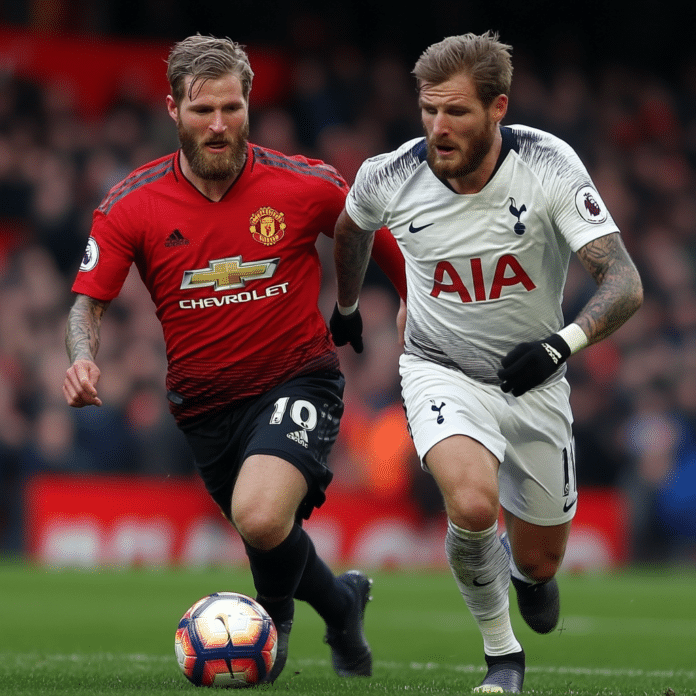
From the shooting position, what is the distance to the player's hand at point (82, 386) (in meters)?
5.40

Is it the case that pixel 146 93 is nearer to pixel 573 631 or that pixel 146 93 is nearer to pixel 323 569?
pixel 573 631

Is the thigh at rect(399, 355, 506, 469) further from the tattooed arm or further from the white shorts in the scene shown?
the tattooed arm

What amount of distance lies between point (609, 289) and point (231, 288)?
5.70 ft

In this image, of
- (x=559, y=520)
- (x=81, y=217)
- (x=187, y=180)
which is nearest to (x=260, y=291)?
(x=187, y=180)

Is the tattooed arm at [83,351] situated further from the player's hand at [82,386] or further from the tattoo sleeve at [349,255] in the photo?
the tattoo sleeve at [349,255]

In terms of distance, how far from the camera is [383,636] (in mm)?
8836

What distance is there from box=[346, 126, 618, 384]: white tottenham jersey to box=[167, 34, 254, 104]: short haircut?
0.71 meters

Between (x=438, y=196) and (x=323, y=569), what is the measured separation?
188cm

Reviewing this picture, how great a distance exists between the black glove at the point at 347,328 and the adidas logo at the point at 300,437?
0.80 m

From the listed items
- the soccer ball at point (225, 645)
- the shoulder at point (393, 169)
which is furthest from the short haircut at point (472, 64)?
the soccer ball at point (225, 645)

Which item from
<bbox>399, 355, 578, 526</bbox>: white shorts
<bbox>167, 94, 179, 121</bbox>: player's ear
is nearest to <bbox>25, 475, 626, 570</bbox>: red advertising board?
<bbox>399, 355, 578, 526</bbox>: white shorts

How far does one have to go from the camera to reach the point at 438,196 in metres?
5.80

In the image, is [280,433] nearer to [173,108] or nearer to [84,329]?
[84,329]

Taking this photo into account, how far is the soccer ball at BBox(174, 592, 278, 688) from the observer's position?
5441 millimetres
